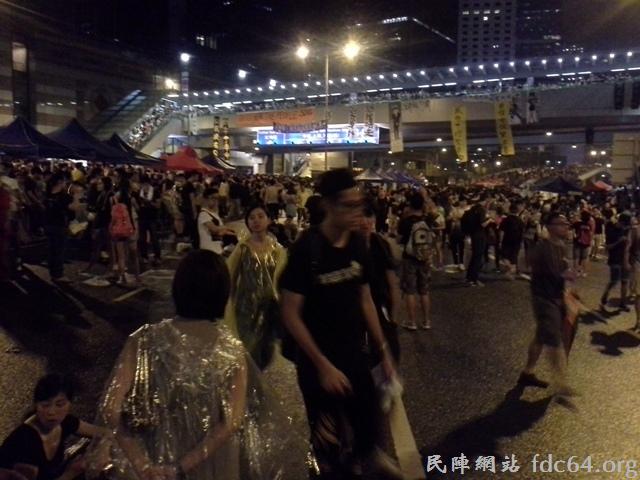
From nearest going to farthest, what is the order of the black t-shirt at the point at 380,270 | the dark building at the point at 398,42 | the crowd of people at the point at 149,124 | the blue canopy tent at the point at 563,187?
the black t-shirt at the point at 380,270, the blue canopy tent at the point at 563,187, the crowd of people at the point at 149,124, the dark building at the point at 398,42

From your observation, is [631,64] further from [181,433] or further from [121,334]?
[181,433]

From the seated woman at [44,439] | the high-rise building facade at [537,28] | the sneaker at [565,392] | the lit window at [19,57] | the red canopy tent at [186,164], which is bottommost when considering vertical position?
the sneaker at [565,392]

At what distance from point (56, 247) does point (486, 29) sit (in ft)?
587

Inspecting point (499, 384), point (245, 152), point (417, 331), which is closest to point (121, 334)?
point (417, 331)

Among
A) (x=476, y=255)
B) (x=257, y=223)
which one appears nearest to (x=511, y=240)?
(x=476, y=255)

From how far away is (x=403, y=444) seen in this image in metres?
3.32

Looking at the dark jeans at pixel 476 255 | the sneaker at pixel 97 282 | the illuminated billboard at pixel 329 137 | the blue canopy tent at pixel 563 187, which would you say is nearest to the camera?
the sneaker at pixel 97 282

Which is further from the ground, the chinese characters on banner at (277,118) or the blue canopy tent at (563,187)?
the chinese characters on banner at (277,118)

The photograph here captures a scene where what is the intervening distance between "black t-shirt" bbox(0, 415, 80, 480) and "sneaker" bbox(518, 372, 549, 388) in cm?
412

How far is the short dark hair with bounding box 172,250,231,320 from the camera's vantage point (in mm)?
2107

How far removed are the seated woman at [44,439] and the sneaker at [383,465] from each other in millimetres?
1389

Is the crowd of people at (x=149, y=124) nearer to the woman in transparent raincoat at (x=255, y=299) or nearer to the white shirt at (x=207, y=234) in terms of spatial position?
the white shirt at (x=207, y=234)

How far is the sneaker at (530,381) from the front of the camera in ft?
17.7

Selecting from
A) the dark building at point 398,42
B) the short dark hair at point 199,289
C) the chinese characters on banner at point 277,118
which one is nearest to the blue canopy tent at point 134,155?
the chinese characters on banner at point 277,118
